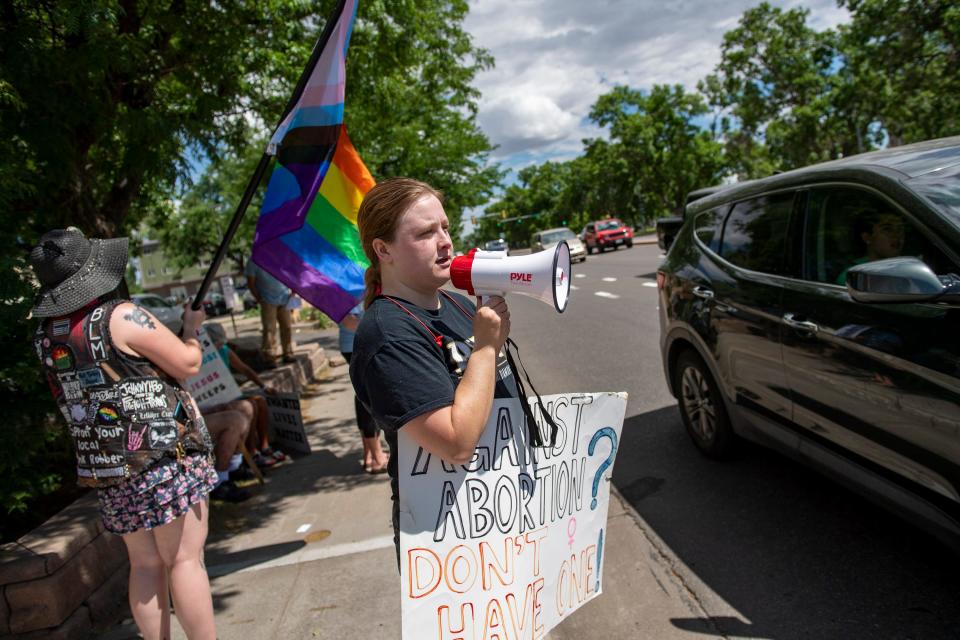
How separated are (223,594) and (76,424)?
5.12ft

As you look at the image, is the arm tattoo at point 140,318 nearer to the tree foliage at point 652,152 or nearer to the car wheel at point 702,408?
the car wheel at point 702,408

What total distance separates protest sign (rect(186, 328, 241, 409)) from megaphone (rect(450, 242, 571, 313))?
4000mm

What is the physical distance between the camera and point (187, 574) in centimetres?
253

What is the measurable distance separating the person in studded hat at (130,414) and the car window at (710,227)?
3218 millimetres

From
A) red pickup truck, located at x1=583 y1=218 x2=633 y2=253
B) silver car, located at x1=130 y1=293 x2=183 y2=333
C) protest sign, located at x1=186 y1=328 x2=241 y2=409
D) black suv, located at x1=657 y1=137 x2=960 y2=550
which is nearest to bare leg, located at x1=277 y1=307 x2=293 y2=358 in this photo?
protest sign, located at x1=186 y1=328 x2=241 y2=409

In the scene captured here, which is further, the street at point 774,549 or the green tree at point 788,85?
the green tree at point 788,85

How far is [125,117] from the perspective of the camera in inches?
188

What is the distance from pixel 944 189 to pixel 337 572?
135 inches

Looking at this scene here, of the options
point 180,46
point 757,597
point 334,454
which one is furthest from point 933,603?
point 180,46

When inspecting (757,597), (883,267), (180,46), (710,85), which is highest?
(710,85)

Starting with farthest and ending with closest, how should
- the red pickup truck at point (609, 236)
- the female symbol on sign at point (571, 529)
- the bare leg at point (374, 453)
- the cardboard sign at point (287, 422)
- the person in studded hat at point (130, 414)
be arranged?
the red pickup truck at point (609, 236) < the cardboard sign at point (287, 422) < the bare leg at point (374, 453) < the person in studded hat at point (130, 414) < the female symbol on sign at point (571, 529)

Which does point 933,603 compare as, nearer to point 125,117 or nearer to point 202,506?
point 202,506

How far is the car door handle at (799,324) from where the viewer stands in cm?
303

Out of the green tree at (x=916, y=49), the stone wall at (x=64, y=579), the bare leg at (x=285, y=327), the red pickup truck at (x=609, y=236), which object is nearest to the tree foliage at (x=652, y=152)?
the red pickup truck at (x=609, y=236)
